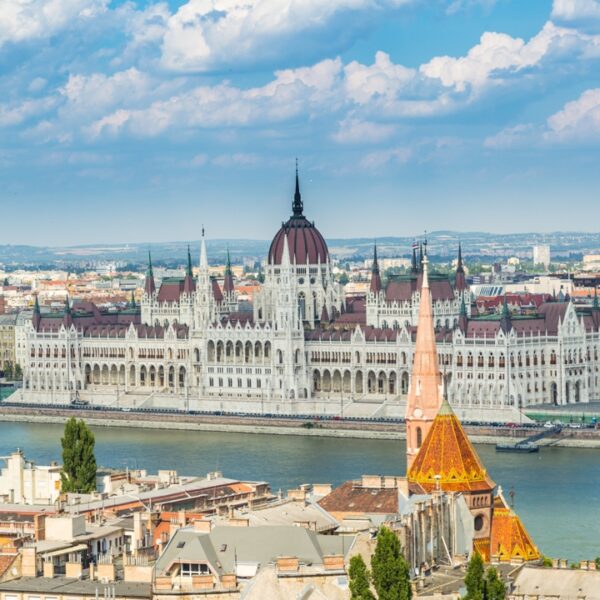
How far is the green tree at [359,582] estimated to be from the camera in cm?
2472

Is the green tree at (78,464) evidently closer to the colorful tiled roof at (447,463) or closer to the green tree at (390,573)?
the colorful tiled roof at (447,463)

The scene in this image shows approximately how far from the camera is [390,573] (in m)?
25.1

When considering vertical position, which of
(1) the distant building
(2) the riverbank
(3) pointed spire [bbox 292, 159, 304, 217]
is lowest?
(2) the riverbank

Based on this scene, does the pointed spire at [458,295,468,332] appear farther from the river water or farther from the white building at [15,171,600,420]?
the river water

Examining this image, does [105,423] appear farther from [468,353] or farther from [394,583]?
[394,583]

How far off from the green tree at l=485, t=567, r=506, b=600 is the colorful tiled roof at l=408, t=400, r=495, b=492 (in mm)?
7065

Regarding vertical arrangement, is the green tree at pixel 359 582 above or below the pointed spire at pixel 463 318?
below

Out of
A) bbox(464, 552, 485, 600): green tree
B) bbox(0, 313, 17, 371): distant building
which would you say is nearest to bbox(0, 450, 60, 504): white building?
bbox(464, 552, 485, 600): green tree

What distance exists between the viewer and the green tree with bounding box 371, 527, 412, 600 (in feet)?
82.3

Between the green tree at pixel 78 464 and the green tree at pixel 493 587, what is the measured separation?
59.8 feet

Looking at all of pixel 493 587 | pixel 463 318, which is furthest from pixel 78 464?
pixel 463 318

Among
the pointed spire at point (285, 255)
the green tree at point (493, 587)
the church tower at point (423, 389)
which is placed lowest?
the green tree at point (493, 587)

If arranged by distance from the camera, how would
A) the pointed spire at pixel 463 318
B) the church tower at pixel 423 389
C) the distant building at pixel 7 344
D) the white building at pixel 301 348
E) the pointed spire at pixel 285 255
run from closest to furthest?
the church tower at pixel 423 389, the white building at pixel 301 348, the pointed spire at pixel 463 318, the pointed spire at pixel 285 255, the distant building at pixel 7 344

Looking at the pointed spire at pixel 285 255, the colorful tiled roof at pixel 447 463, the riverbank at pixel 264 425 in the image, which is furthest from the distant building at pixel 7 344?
the colorful tiled roof at pixel 447 463
